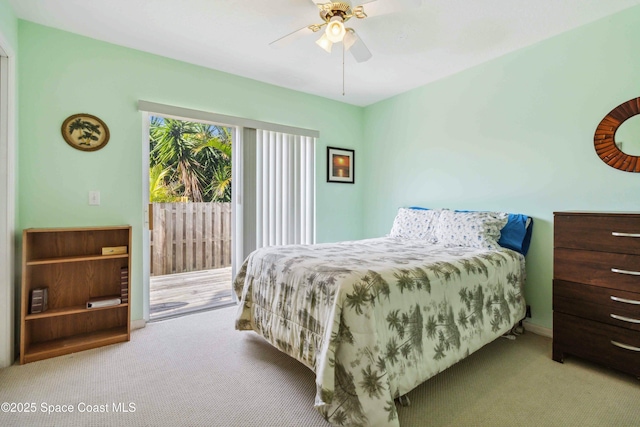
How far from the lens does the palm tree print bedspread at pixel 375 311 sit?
1396 millimetres

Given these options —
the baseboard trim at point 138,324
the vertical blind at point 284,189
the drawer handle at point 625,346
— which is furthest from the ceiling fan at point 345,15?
the baseboard trim at point 138,324

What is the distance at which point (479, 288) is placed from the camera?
2008mm

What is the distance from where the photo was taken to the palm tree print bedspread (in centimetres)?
140

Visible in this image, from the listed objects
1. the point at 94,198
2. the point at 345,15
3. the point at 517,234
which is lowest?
the point at 517,234

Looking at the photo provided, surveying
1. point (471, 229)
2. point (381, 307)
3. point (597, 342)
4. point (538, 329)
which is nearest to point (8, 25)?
point (381, 307)

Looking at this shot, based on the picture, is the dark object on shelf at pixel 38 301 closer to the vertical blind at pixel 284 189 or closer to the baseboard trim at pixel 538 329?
the vertical blind at pixel 284 189

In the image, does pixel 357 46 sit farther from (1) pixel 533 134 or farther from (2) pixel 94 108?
(2) pixel 94 108

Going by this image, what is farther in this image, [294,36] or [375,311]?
[294,36]

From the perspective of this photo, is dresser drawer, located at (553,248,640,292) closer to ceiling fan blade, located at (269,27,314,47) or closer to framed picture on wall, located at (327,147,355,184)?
ceiling fan blade, located at (269,27,314,47)

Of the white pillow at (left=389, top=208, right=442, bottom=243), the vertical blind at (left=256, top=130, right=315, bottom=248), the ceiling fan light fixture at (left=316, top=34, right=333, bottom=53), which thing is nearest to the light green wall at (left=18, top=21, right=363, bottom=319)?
the vertical blind at (left=256, top=130, right=315, bottom=248)

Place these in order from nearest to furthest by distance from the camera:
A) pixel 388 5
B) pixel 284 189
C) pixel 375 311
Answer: pixel 375 311
pixel 388 5
pixel 284 189

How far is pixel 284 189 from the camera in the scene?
139 inches

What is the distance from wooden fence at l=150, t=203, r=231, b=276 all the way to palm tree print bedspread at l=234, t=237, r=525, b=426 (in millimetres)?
2765

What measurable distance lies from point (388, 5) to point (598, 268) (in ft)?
6.77
